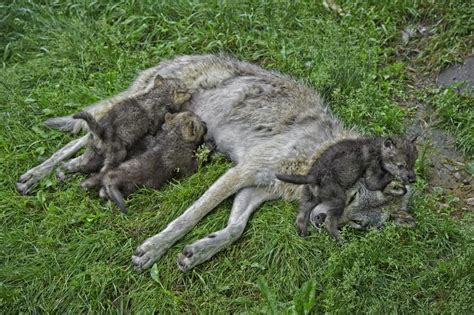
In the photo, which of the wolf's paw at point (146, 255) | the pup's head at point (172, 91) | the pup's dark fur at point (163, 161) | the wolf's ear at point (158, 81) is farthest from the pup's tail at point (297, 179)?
the wolf's ear at point (158, 81)

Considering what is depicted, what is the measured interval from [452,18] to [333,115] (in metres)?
2.17

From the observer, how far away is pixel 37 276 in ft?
16.1

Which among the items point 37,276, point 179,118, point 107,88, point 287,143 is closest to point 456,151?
point 287,143

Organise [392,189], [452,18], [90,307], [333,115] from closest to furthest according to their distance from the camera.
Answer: [90,307] → [392,189] → [333,115] → [452,18]

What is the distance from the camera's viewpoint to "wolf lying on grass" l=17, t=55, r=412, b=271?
5.13 meters

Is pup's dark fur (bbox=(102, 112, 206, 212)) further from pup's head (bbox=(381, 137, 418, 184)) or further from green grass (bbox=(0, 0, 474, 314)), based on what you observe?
pup's head (bbox=(381, 137, 418, 184))

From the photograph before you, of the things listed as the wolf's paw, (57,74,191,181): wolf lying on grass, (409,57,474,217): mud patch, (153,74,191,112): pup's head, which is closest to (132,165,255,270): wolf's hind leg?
the wolf's paw

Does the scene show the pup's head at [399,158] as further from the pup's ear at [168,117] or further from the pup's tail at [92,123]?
the pup's tail at [92,123]

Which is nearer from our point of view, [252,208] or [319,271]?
[319,271]

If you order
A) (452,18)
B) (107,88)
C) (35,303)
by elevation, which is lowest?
(35,303)

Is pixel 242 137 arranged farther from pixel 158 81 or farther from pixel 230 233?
pixel 230 233

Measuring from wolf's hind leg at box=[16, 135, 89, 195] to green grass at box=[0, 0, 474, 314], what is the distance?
82 mm

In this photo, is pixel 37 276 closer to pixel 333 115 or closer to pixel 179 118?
pixel 179 118

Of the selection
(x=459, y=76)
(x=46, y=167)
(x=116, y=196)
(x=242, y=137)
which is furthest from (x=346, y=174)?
(x=46, y=167)
